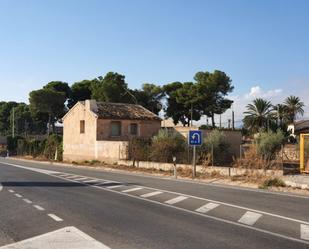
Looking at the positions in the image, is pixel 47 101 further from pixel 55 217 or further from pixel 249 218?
pixel 249 218

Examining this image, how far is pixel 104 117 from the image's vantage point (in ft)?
155

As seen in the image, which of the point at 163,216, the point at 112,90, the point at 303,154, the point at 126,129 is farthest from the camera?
the point at 112,90

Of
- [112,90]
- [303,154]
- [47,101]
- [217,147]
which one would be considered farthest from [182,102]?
[303,154]

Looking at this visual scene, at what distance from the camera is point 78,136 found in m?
50.2

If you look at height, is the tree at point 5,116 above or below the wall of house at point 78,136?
above

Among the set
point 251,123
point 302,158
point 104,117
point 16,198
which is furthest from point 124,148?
point 251,123

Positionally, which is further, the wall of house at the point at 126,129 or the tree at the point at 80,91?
the tree at the point at 80,91

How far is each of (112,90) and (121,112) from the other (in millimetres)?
20076

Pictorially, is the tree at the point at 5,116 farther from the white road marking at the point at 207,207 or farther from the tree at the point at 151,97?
the white road marking at the point at 207,207

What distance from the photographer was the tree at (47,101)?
78.3m

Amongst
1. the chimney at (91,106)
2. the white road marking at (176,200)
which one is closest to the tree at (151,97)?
the chimney at (91,106)

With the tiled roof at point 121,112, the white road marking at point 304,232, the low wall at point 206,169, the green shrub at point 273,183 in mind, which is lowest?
the white road marking at point 304,232

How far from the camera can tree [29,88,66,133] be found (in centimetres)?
7831

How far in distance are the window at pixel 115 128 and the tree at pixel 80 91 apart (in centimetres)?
3200
